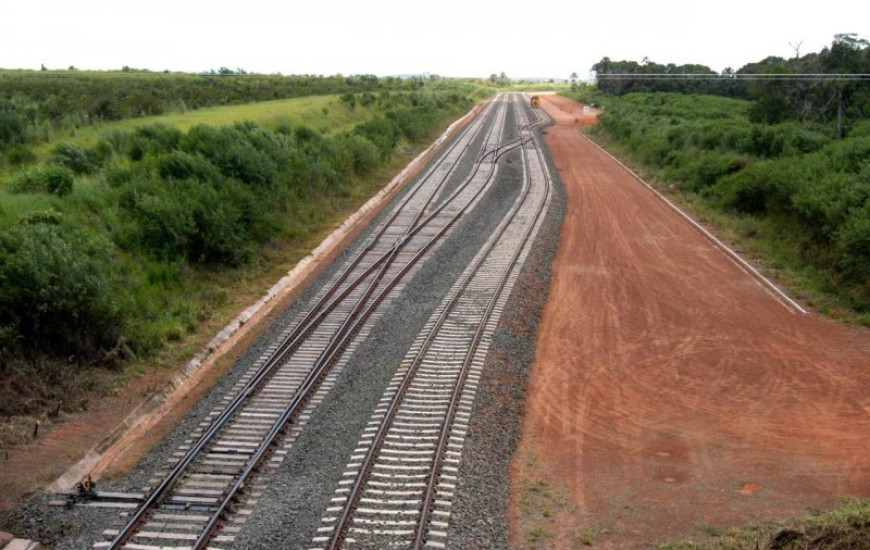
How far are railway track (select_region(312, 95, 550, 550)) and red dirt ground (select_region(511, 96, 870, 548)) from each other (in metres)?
1.11

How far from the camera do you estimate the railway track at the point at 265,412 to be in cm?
968

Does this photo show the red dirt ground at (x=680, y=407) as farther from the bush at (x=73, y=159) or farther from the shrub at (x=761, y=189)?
the bush at (x=73, y=159)

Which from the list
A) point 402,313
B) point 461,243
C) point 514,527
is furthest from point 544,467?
point 461,243

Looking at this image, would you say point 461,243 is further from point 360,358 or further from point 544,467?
point 544,467

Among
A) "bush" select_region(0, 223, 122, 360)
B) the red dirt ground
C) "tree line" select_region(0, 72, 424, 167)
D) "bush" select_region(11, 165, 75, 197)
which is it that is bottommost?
the red dirt ground

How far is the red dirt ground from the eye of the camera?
33.8ft

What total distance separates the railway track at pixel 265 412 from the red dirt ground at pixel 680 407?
378 centimetres

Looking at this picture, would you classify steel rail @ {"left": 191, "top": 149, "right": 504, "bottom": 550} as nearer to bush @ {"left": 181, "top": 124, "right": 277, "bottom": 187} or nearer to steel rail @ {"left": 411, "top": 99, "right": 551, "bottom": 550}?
steel rail @ {"left": 411, "top": 99, "right": 551, "bottom": 550}

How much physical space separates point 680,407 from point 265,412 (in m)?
7.32

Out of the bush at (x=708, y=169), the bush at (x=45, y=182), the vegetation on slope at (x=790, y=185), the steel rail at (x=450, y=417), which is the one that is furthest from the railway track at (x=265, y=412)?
the bush at (x=708, y=169)

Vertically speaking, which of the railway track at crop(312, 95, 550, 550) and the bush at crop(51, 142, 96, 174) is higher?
the bush at crop(51, 142, 96, 174)

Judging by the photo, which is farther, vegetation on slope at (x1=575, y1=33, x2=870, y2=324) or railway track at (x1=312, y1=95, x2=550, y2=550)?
vegetation on slope at (x1=575, y1=33, x2=870, y2=324)

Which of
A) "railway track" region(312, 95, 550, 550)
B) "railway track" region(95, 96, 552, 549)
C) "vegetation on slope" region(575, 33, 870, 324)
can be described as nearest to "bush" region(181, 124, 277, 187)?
"railway track" region(95, 96, 552, 549)

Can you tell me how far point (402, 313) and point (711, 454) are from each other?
802 cm
